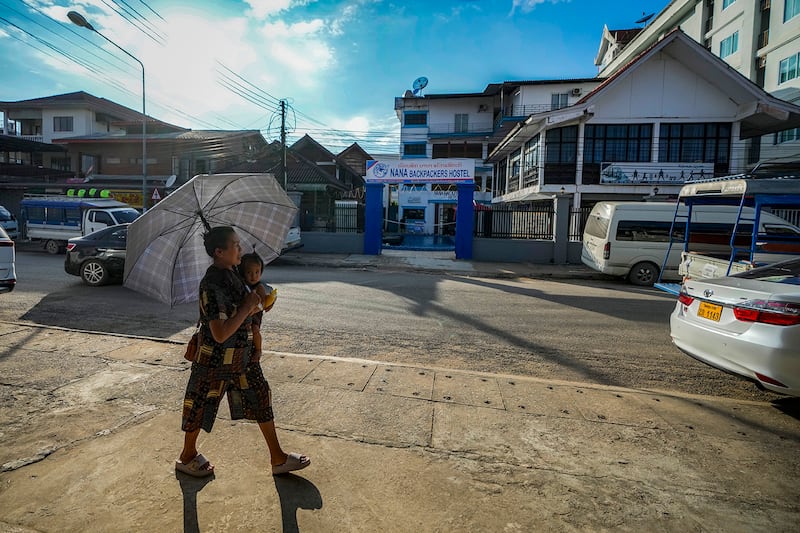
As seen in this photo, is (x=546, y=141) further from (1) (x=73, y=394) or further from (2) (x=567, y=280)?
(1) (x=73, y=394)

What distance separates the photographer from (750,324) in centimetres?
389

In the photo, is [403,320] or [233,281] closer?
[233,281]

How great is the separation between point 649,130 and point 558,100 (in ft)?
50.4

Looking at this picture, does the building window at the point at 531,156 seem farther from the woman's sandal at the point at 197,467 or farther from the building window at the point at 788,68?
the woman's sandal at the point at 197,467

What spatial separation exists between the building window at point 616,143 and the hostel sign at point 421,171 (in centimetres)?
826

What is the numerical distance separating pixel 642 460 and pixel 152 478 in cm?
312

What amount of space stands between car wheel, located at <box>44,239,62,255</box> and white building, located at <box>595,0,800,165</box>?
29.2m

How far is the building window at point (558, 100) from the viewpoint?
117ft

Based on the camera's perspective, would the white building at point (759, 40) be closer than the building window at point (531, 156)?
No

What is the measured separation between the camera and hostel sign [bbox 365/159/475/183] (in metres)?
17.2

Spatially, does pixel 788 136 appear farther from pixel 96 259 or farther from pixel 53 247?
pixel 53 247

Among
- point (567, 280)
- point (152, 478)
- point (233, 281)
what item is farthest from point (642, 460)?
point (567, 280)

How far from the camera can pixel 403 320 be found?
729 cm

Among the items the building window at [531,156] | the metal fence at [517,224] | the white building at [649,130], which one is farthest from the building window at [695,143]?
the metal fence at [517,224]
